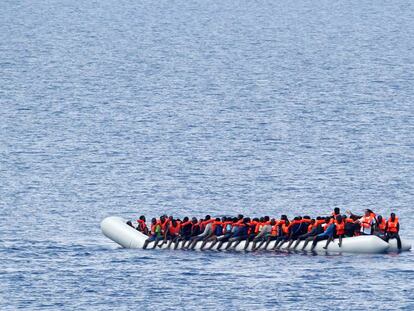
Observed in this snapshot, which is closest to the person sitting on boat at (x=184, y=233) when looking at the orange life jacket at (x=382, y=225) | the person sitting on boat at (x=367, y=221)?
the person sitting on boat at (x=367, y=221)

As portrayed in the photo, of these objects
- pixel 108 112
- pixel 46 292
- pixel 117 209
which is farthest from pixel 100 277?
pixel 108 112

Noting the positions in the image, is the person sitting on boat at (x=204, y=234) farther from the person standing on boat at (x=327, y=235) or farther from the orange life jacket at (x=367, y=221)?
the orange life jacket at (x=367, y=221)

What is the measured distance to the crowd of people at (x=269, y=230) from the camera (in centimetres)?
10750

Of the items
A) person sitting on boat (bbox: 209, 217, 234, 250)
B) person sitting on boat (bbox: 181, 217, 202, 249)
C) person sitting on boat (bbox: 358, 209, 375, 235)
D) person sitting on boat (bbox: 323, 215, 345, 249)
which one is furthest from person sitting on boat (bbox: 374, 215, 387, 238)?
person sitting on boat (bbox: 181, 217, 202, 249)

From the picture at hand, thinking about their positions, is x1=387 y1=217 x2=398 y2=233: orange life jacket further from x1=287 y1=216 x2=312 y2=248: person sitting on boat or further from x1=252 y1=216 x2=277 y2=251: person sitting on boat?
x1=252 y1=216 x2=277 y2=251: person sitting on boat

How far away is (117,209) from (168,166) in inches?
802

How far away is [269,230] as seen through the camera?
110m

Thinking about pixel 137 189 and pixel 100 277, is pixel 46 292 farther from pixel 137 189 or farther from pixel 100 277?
pixel 137 189

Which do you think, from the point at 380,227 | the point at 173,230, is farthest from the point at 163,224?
the point at 380,227

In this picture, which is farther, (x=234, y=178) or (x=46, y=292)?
(x=234, y=178)

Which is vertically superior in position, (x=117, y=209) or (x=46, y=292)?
(x=117, y=209)

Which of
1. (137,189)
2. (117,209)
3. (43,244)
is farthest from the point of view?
(137,189)

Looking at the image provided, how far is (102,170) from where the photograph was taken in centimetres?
15088

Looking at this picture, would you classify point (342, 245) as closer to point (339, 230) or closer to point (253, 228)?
point (339, 230)
